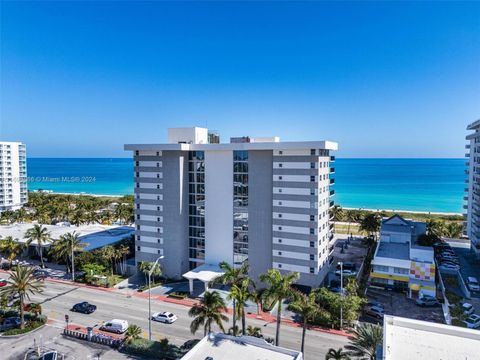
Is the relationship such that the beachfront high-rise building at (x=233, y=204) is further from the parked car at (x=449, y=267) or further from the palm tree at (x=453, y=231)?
the palm tree at (x=453, y=231)

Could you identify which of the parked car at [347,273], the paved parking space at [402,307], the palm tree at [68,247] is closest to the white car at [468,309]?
the paved parking space at [402,307]

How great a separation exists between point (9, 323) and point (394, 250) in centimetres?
5467

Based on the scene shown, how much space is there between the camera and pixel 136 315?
141 feet

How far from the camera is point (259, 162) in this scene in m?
50.5

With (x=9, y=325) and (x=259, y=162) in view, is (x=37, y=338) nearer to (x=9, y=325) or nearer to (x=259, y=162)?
(x=9, y=325)

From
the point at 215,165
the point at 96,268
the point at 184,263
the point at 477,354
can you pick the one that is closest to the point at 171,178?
the point at 215,165

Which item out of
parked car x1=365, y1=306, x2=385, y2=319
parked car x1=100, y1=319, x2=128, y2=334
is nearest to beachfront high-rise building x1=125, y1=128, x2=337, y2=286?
parked car x1=365, y1=306, x2=385, y2=319

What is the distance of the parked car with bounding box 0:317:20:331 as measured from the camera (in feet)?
130

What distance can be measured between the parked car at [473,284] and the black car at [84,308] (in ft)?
168

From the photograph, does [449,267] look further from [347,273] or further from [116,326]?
[116,326]

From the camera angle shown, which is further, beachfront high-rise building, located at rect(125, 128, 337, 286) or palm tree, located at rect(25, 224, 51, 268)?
palm tree, located at rect(25, 224, 51, 268)

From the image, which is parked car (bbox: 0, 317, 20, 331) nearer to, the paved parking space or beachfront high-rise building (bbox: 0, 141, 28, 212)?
the paved parking space

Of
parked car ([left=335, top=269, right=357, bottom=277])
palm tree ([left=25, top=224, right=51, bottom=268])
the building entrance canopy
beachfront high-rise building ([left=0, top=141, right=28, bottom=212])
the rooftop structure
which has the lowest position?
parked car ([left=335, top=269, right=357, bottom=277])

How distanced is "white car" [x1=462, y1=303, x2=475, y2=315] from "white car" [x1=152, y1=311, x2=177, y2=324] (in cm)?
3506
